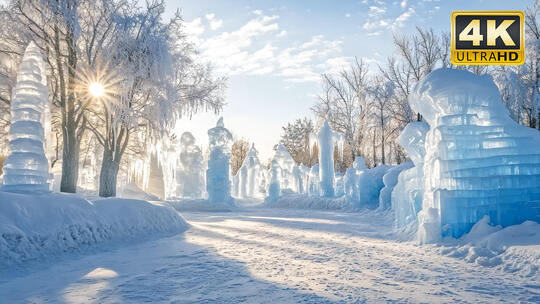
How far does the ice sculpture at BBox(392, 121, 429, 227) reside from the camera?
8.51 meters

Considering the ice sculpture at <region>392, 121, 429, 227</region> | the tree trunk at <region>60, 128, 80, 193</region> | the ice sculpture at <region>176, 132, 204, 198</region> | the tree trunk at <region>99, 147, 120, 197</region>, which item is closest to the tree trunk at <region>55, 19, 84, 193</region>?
the tree trunk at <region>60, 128, 80, 193</region>

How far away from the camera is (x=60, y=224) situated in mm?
5383

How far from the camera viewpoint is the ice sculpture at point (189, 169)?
21406mm

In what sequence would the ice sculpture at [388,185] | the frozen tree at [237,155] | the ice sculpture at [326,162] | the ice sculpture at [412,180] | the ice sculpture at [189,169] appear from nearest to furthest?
the ice sculpture at [412,180], the ice sculpture at [388,185], the ice sculpture at [326,162], the ice sculpture at [189,169], the frozen tree at [237,155]

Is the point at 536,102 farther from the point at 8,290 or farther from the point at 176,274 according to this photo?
the point at 8,290

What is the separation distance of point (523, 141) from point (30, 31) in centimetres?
1411

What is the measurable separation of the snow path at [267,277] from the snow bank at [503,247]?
0.24 m

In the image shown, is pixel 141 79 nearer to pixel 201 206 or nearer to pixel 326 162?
pixel 201 206

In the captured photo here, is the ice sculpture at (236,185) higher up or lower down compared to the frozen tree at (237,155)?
lower down

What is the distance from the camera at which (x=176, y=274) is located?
13.9 ft

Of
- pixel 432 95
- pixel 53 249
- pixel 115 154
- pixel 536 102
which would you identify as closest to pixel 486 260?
pixel 432 95

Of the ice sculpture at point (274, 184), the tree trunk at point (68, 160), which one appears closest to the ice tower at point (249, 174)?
the ice sculpture at point (274, 184)

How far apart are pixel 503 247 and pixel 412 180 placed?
4166 mm

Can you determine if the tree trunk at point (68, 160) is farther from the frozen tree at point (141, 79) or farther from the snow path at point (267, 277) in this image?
the snow path at point (267, 277)
